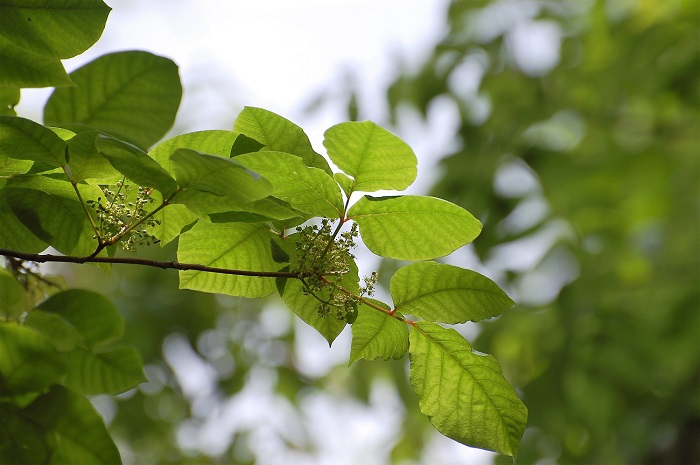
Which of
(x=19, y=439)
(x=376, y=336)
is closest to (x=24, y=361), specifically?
(x=19, y=439)

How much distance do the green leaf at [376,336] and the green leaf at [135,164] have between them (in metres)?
0.18

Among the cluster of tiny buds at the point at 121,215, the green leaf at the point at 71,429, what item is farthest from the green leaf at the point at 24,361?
the cluster of tiny buds at the point at 121,215

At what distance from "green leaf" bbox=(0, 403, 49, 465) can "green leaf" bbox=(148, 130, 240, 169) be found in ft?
0.78

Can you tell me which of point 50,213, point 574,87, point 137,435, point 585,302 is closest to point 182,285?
point 50,213

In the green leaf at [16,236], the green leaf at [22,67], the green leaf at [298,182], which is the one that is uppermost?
the green leaf at [22,67]

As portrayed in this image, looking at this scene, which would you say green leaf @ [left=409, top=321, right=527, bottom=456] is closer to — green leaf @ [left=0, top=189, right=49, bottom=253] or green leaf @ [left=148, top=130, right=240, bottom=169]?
green leaf @ [left=148, top=130, right=240, bottom=169]

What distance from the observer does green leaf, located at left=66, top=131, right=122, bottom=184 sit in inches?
19.4

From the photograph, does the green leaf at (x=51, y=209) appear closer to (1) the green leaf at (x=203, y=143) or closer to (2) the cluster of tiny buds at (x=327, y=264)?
(1) the green leaf at (x=203, y=143)

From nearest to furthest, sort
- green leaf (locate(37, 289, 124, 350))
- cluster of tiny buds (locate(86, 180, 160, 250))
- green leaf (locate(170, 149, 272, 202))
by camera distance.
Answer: green leaf (locate(170, 149, 272, 202))
cluster of tiny buds (locate(86, 180, 160, 250))
green leaf (locate(37, 289, 124, 350))

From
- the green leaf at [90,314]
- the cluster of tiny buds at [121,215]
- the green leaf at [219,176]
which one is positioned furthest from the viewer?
the green leaf at [90,314]

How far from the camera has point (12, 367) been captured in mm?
575

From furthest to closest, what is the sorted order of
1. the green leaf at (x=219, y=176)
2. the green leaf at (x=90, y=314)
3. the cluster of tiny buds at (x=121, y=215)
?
the green leaf at (x=90, y=314)
the cluster of tiny buds at (x=121, y=215)
the green leaf at (x=219, y=176)

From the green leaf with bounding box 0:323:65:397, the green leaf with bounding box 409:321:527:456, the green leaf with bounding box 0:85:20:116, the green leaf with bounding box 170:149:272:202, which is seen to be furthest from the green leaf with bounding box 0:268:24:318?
the green leaf with bounding box 409:321:527:456

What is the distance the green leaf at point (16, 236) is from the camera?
0.57 meters
